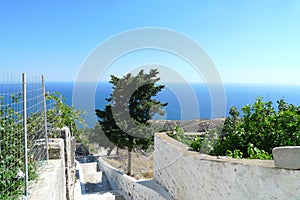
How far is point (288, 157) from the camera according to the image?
7.47 feet

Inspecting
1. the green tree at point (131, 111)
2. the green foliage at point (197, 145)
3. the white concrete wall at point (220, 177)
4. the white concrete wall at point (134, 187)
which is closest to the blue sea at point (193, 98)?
the green tree at point (131, 111)

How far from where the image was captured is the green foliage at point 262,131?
377cm

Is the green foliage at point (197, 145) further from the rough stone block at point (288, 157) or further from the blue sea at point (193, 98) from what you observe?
the rough stone block at point (288, 157)

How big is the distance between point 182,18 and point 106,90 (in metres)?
5.97

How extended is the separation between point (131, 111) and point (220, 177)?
311 inches

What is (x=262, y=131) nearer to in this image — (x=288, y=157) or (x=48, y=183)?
(x=288, y=157)

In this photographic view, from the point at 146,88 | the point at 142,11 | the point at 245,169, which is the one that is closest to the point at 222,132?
the point at 245,169

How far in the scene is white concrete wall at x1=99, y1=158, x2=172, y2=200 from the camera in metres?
5.54

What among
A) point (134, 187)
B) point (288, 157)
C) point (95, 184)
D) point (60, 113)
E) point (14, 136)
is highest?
point (60, 113)

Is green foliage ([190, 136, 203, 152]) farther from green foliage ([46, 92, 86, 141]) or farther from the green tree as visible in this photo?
the green tree

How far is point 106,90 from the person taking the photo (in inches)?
456

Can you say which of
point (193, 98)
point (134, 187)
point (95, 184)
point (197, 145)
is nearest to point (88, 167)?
point (95, 184)

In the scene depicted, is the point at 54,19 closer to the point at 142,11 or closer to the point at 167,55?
the point at 142,11

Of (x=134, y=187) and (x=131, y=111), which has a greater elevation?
(x=131, y=111)
